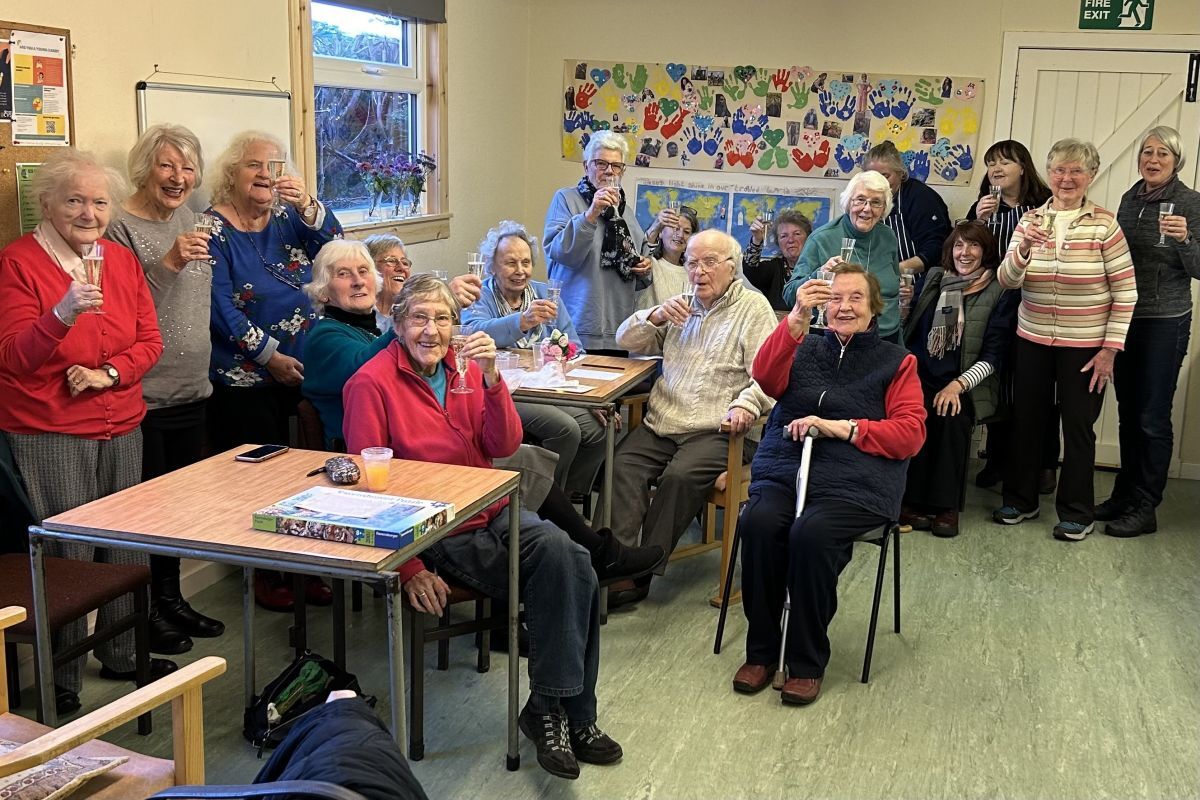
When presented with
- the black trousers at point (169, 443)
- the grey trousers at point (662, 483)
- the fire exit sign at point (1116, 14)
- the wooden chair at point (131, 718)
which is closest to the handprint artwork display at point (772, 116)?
the fire exit sign at point (1116, 14)

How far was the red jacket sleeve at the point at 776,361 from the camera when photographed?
11.2 ft

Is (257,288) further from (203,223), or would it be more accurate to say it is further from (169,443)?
(169,443)

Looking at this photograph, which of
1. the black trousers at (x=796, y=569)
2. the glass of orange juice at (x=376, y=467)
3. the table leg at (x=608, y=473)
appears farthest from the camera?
the table leg at (x=608, y=473)

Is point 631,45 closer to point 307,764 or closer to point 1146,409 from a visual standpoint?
point 1146,409

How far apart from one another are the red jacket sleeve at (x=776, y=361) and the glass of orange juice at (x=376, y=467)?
132 cm

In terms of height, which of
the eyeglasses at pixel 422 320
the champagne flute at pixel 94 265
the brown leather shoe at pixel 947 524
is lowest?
the brown leather shoe at pixel 947 524

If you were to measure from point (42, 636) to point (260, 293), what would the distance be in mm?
1467

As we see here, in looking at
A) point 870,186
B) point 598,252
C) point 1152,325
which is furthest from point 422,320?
point 1152,325

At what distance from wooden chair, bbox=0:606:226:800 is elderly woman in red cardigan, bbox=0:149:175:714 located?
3.24ft

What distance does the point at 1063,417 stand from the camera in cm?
470

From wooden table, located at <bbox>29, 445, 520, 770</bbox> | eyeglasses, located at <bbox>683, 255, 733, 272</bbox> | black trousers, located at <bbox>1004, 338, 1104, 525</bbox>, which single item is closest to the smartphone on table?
wooden table, located at <bbox>29, 445, 520, 770</bbox>

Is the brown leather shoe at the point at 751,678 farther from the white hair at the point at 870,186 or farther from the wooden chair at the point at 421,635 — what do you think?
the white hair at the point at 870,186

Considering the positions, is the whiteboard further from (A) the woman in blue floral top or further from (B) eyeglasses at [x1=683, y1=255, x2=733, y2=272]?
(B) eyeglasses at [x1=683, y1=255, x2=733, y2=272]

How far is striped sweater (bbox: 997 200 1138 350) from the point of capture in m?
4.49
